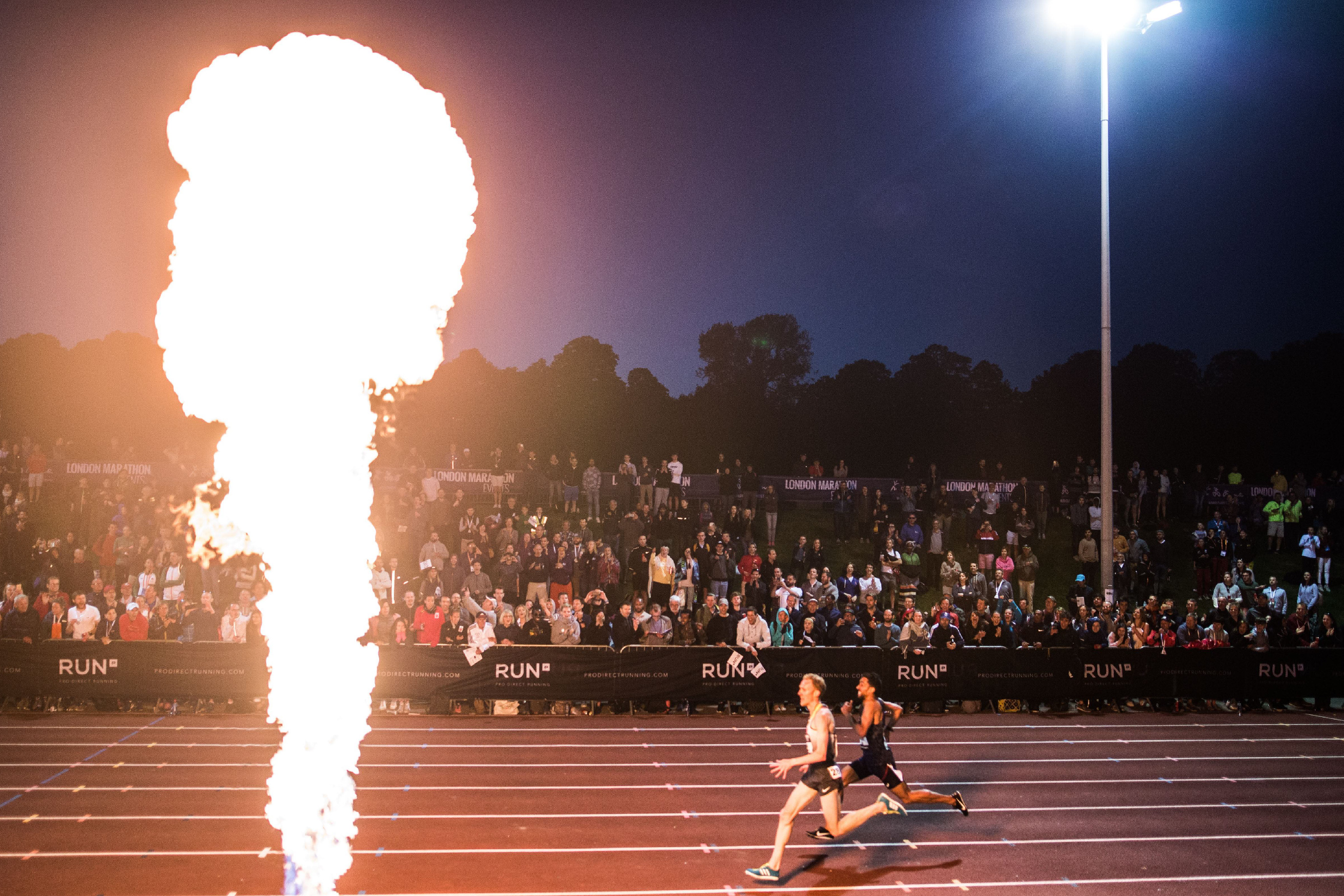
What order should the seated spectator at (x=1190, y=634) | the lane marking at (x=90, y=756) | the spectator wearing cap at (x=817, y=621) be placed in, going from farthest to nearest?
the seated spectator at (x=1190, y=634) → the spectator wearing cap at (x=817, y=621) → the lane marking at (x=90, y=756)

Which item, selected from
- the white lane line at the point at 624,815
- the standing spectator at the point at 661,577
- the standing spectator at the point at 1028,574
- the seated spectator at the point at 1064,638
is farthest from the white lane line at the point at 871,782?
the standing spectator at the point at 1028,574

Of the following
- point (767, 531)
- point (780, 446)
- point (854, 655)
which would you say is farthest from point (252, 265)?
point (780, 446)

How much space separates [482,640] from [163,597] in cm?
683

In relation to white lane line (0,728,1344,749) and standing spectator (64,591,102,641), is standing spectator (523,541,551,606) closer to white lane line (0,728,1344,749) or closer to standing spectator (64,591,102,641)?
white lane line (0,728,1344,749)

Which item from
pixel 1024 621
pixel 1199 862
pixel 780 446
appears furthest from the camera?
pixel 780 446

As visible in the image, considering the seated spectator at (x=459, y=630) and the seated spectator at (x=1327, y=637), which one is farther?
the seated spectator at (x=1327, y=637)

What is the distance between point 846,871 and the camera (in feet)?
34.3

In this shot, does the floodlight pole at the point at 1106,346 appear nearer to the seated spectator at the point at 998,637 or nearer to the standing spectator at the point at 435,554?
the seated spectator at the point at 998,637

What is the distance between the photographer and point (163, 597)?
20.2 metres

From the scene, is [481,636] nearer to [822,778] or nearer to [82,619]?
[82,619]

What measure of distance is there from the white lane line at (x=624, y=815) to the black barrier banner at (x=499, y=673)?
622 cm

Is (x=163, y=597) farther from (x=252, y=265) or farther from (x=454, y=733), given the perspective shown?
(x=252, y=265)

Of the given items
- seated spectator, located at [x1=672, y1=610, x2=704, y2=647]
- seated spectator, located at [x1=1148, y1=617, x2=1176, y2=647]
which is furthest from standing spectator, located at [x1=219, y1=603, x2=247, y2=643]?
seated spectator, located at [x1=1148, y1=617, x2=1176, y2=647]

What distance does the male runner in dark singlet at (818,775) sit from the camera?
1017 cm
